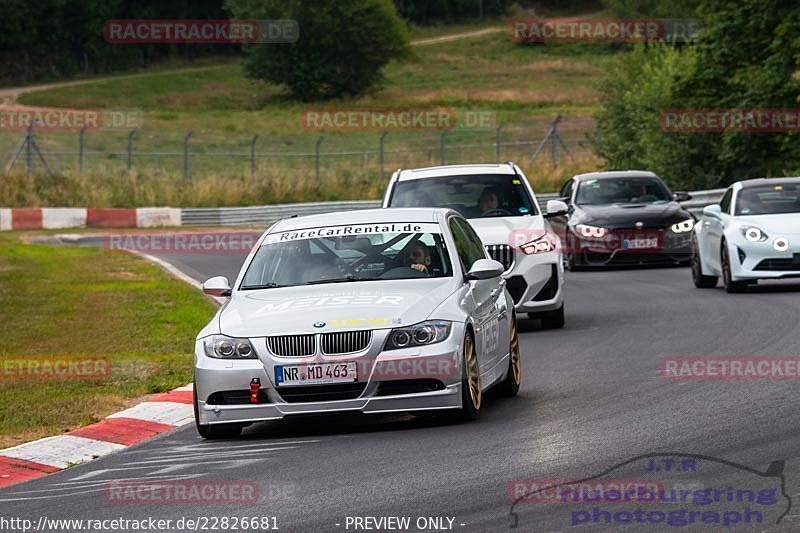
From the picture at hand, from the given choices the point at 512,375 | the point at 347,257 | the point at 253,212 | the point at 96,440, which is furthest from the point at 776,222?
the point at 253,212

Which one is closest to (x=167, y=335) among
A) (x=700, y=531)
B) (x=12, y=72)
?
(x=700, y=531)

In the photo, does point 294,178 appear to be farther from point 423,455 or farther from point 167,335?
point 423,455

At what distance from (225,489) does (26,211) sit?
3314 centimetres

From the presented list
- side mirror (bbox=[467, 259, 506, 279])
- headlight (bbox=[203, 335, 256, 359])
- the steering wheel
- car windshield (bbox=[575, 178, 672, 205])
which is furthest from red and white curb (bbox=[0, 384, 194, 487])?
car windshield (bbox=[575, 178, 672, 205])

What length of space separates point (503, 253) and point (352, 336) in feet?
22.5

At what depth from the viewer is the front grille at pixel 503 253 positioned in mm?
16109

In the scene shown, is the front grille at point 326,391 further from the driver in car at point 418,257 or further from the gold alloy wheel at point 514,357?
the gold alloy wheel at point 514,357

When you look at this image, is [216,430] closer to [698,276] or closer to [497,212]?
[497,212]

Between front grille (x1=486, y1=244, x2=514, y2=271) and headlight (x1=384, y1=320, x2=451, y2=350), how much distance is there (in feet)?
21.3

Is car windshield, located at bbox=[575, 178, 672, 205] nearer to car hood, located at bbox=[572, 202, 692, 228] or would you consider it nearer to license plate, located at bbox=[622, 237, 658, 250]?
car hood, located at bbox=[572, 202, 692, 228]

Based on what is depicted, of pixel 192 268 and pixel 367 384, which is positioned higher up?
pixel 367 384

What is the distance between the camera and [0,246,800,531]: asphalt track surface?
7.02 meters

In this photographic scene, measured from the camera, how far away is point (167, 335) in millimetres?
16906

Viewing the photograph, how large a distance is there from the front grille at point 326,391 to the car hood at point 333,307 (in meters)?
0.34
